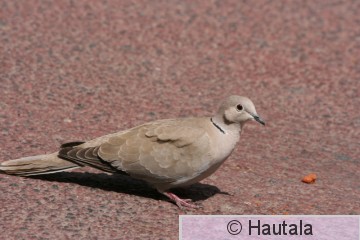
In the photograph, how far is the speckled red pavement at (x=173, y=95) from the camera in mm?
5996

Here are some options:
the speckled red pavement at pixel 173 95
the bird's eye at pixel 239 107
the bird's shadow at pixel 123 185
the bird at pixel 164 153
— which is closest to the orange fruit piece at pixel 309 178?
the speckled red pavement at pixel 173 95

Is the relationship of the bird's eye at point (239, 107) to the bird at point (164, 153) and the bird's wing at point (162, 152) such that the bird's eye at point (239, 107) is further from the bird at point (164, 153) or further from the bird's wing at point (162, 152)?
the bird's wing at point (162, 152)

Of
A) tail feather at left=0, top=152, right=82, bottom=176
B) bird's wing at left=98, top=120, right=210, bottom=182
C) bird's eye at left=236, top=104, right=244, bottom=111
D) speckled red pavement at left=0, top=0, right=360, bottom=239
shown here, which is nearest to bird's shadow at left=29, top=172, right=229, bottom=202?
speckled red pavement at left=0, top=0, right=360, bottom=239

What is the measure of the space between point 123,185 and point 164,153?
0.61 metres

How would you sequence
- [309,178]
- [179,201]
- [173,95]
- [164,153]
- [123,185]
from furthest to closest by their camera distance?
1. [173,95]
2. [309,178]
3. [123,185]
4. [179,201]
5. [164,153]

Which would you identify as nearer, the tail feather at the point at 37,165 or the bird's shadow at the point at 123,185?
the tail feather at the point at 37,165

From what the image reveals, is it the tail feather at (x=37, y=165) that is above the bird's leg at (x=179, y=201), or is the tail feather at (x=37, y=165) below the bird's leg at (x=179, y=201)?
above

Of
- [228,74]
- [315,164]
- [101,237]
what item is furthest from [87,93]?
[101,237]

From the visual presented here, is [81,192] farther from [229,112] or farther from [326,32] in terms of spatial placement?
[326,32]

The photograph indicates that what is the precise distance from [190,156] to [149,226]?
0.63 m

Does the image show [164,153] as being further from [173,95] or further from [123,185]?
[173,95]

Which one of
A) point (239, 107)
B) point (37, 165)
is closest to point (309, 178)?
point (239, 107)

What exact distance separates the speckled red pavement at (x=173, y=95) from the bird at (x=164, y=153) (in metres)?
0.16

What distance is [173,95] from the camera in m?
8.52
